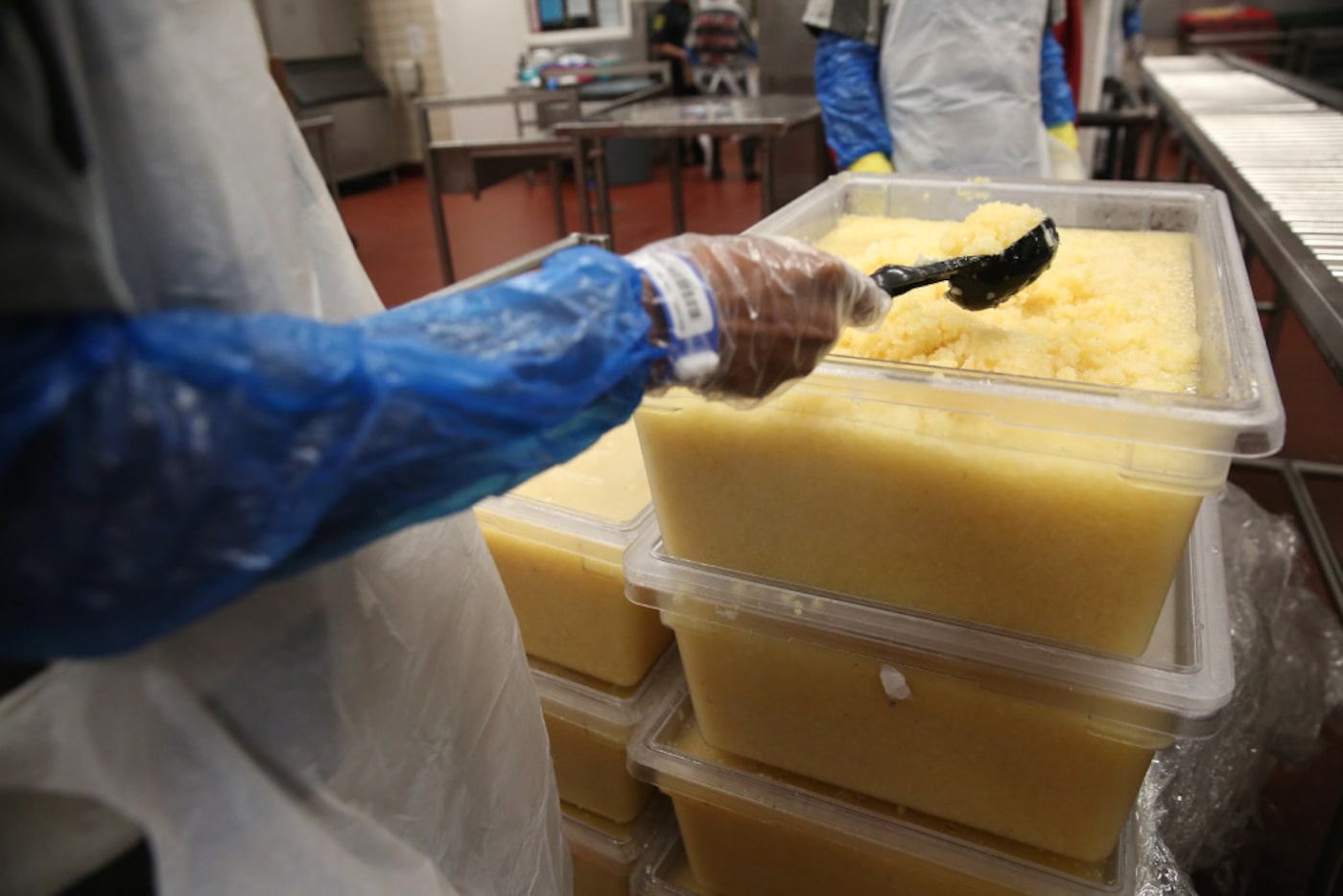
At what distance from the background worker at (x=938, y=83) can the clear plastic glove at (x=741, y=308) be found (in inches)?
58.5

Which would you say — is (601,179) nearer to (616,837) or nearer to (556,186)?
(556,186)

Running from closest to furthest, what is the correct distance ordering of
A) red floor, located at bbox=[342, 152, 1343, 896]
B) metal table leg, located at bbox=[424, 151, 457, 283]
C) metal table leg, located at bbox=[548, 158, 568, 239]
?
1. red floor, located at bbox=[342, 152, 1343, 896]
2. metal table leg, located at bbox=[424, 151, 457, 283]
3. metal table leg, located at bbox=[548, 158, 568, 239]

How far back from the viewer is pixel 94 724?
49 cm

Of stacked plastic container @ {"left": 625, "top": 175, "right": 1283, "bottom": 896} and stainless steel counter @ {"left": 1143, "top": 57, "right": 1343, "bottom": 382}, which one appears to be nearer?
stacked plastic container @ {"left": 625, "top": 175, "right": 1283, "bottom": 896}

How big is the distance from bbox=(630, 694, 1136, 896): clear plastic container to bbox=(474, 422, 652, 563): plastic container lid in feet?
0.90

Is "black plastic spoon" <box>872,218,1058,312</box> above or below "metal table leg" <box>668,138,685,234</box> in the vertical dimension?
above

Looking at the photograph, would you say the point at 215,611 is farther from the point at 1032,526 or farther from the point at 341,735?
the point at 1032,526

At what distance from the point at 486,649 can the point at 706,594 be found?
253 mm

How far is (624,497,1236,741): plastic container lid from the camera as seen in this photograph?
0.72 m

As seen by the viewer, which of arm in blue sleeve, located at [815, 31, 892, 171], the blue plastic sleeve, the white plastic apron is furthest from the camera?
the blue plastic sleeve

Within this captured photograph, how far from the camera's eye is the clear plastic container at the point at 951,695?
73 centimetres

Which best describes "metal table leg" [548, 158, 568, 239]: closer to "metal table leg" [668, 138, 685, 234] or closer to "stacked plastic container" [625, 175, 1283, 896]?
"metal table leg" [668, 138, 685, 234]

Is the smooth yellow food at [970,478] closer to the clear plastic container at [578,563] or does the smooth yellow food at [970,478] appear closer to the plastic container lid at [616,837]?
the clear plastic container at [578,563]

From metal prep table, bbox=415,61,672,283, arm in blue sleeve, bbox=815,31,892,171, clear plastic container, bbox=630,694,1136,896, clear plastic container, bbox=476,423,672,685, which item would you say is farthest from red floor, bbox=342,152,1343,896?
arm in blue sleeve, bbox=815,31,892,171
